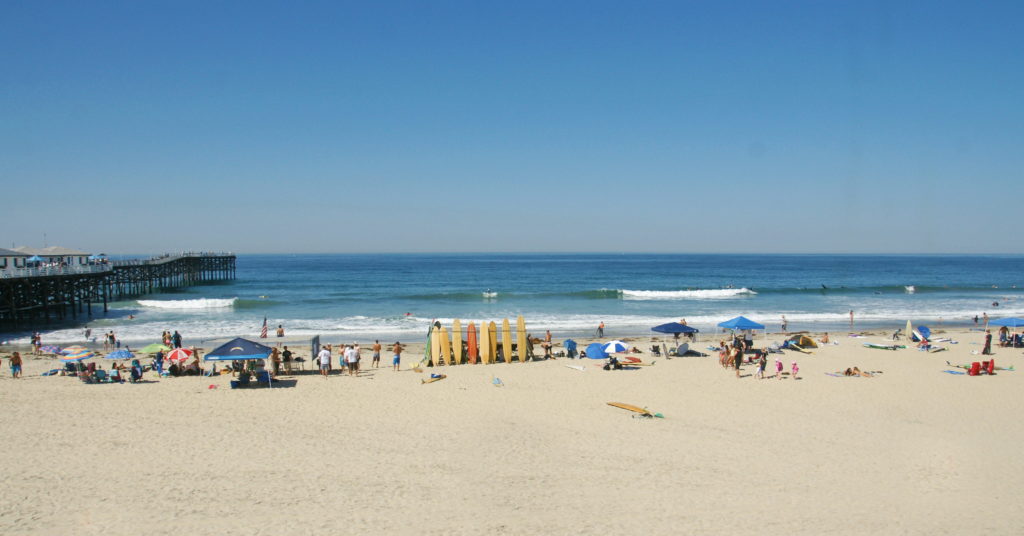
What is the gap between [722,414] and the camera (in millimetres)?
12438

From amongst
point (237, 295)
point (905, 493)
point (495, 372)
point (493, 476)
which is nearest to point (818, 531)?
point (905, 493)

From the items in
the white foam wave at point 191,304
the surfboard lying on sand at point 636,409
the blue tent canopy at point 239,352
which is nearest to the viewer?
the surfboard lying on sand at point 636,409

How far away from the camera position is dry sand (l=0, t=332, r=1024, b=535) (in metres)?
7.50

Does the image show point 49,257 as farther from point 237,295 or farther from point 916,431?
point 916,431

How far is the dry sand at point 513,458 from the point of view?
7504mm

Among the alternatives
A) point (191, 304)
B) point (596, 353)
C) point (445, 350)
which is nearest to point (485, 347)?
point (445, 350)

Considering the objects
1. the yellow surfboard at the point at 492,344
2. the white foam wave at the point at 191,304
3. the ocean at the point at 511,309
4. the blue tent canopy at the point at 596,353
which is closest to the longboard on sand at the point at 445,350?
the yellow surfboard at the point at 492,344

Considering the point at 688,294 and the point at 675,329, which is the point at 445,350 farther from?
the point at 688,294

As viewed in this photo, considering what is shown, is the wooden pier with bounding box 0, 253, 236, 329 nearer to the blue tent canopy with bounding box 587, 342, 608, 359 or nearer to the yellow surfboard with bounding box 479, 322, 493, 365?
the yellow surfboard with bounding box 479, 322, 493, 365

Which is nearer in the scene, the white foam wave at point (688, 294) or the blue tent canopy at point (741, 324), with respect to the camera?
the blue tent canopy at point (741, 324)

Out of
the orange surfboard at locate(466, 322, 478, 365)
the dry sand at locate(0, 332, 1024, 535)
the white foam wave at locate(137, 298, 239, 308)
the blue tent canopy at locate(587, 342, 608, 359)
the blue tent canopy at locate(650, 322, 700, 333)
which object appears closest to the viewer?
the dry sand at locate(0, 332, 1024, 535)

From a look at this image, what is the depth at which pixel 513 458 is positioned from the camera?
9.72m

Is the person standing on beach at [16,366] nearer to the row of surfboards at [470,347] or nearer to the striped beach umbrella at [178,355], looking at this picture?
the striped beach umbrella at [178,355]

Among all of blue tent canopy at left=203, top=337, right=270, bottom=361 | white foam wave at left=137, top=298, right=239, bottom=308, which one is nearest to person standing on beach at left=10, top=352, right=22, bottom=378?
blue tent canopy at left=203, top=337, right=270, bottom=361
